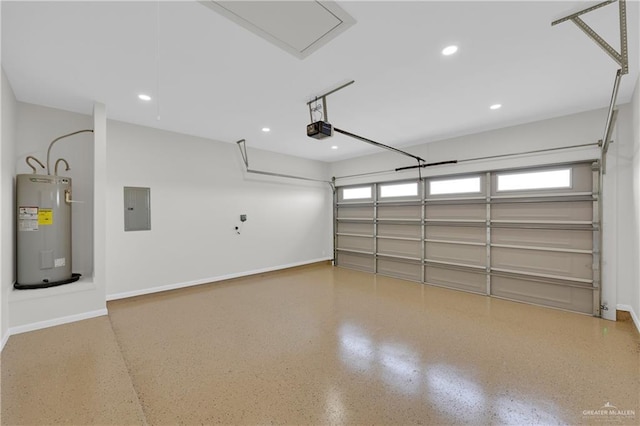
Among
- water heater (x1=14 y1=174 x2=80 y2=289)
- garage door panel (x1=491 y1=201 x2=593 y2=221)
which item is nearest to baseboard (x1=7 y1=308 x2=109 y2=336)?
water heater (x1=14 y1=174 x2=80 y2=289)

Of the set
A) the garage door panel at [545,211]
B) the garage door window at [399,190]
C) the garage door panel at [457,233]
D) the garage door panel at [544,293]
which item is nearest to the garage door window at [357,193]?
the garage door window at [399,190]

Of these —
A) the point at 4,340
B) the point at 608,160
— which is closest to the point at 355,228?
the point at 608,160

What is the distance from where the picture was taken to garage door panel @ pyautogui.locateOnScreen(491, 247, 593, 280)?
3605 mm

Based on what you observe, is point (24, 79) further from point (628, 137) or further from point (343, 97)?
point (628, 137)

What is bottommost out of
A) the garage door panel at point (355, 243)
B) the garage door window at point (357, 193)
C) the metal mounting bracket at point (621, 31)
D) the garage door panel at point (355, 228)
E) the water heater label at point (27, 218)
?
the garage door panel at point (355, 243)

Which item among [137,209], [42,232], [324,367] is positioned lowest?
[324,367]

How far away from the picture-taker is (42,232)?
10.2ft

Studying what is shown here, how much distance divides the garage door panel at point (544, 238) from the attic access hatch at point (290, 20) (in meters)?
4.12

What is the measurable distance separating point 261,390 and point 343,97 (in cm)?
316

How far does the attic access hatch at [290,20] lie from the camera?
1.70 m

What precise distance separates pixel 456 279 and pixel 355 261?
2.40 meters

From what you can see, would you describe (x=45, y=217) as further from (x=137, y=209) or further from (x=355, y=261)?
(x=355, y=261)

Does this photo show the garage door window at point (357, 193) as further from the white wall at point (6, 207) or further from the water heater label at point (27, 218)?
the white wall at point (6, 207)

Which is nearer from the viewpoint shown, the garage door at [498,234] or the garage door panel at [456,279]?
the garage door at [498,234]
